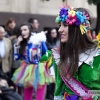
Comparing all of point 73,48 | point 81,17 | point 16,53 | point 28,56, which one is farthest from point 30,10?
point 73,48

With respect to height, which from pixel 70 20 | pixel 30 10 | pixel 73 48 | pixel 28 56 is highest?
pixel 70 20

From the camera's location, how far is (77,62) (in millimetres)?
4824

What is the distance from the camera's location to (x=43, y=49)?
31.3 ft

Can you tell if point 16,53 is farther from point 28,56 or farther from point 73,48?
point 73,48

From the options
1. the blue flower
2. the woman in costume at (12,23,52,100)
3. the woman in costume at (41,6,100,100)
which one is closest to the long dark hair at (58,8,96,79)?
the woman in costume at (41,6,100,100)

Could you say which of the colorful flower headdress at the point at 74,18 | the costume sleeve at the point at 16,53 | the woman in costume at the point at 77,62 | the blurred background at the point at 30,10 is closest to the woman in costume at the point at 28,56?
the costume sleeve at the point at 16,53

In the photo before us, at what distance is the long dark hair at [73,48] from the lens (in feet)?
15.8

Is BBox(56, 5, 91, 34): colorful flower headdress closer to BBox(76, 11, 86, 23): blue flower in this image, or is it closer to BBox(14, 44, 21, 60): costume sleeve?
BBox(76, 11, 86, 23): blue flower

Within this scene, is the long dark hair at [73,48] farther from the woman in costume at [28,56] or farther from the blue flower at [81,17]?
the woman in costume at [28,56]

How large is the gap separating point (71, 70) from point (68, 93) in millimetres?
281

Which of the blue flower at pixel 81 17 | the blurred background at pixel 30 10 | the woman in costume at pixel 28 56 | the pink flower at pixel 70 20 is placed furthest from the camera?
the blurred background at pixel 30 10

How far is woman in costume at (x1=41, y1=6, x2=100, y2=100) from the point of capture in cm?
480

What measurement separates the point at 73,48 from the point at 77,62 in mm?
150

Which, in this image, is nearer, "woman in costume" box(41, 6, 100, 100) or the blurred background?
"woman in costume" box(41, 6, 100, 100)
